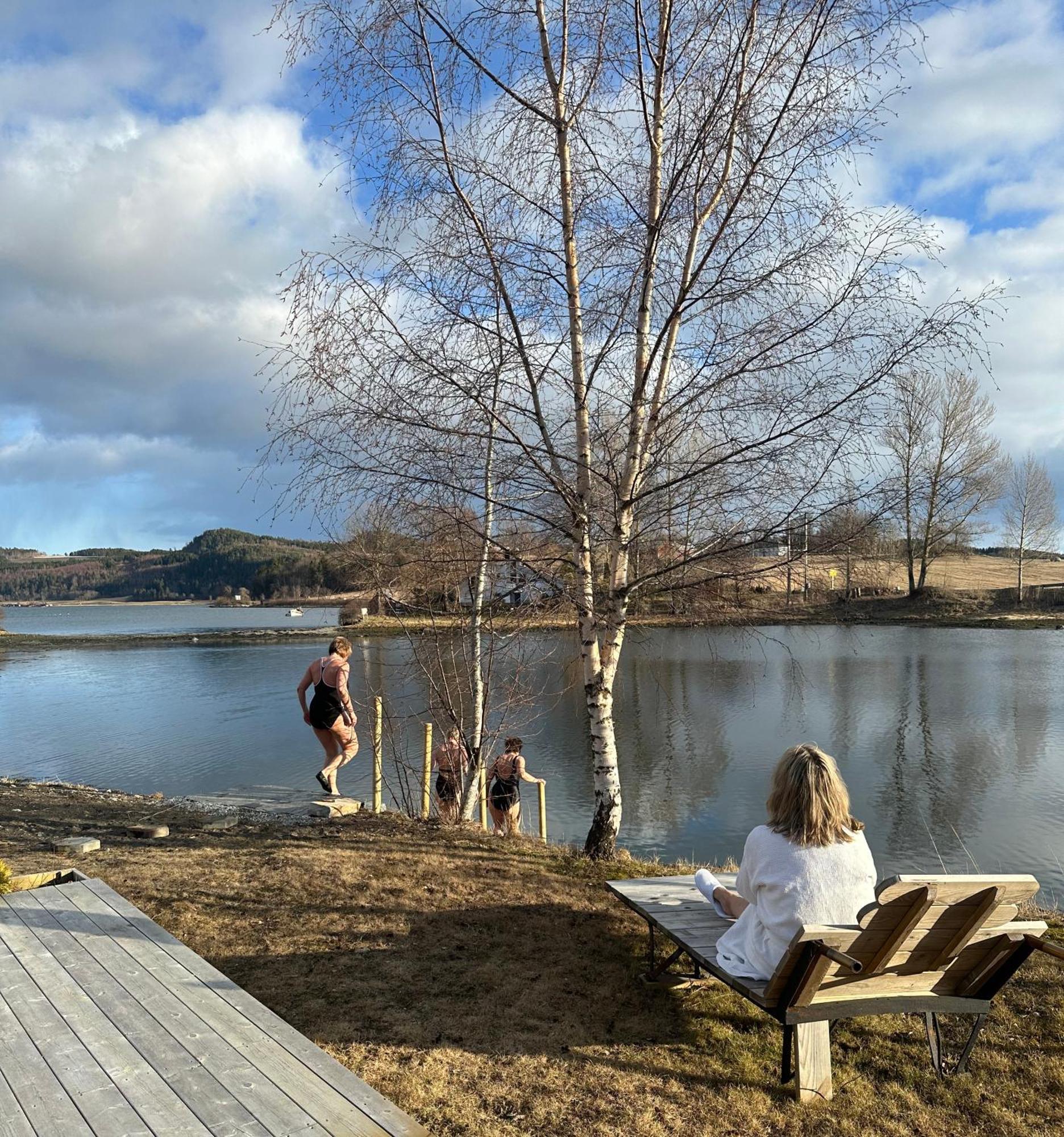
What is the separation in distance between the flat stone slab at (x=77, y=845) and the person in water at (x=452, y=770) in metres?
3.37

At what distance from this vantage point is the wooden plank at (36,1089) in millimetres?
2479

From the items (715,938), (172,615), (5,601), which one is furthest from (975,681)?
(5,601)

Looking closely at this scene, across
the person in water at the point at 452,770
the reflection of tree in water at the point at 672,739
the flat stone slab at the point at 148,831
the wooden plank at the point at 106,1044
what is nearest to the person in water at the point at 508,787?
the person in water at the point at 452,770

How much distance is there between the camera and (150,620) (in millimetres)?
91875

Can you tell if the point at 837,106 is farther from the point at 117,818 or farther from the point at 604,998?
the point at 117,818

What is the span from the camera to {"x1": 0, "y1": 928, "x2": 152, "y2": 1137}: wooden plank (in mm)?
2520

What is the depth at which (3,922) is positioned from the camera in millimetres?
4430

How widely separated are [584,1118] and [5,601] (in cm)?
20765

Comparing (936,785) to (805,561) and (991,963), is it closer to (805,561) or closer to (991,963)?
(805,561)

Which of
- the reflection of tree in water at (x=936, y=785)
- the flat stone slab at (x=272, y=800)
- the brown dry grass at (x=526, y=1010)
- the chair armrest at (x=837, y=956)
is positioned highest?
the chair armrest at (x=837, y=956)

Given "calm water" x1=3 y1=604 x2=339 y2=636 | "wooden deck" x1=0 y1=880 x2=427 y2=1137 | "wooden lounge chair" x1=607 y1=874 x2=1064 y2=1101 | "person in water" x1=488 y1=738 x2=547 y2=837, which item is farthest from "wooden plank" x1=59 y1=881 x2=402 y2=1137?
"calm water" x1=3 y1=604 x2=339 y2=636

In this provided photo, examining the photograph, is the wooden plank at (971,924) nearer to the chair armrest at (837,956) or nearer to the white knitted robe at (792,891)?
the white knitted robe at (792,891)

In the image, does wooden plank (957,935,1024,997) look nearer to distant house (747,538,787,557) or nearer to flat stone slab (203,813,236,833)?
distant house (747,538,787,557)

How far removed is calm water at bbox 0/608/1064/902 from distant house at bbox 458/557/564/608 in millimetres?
1027
